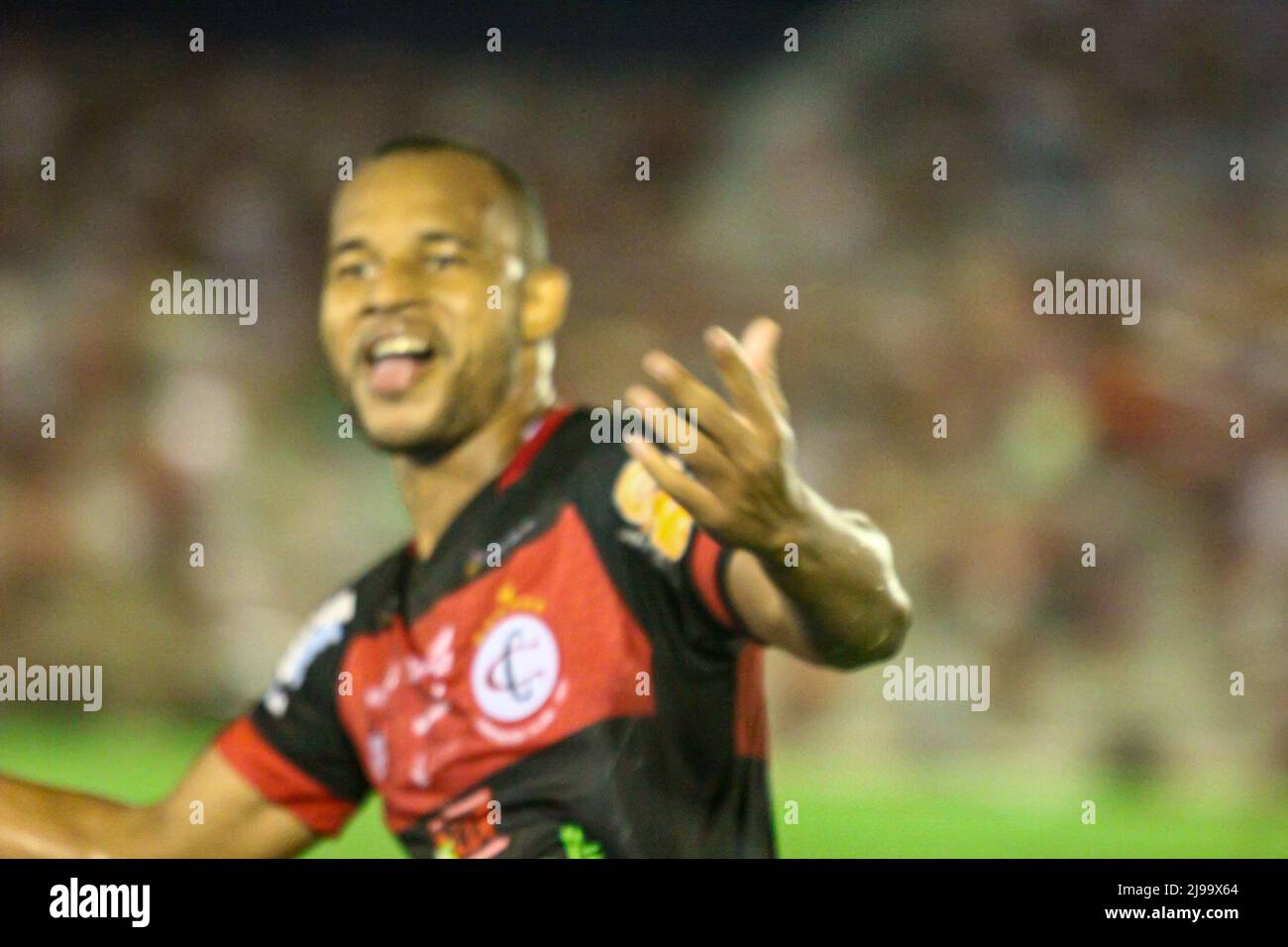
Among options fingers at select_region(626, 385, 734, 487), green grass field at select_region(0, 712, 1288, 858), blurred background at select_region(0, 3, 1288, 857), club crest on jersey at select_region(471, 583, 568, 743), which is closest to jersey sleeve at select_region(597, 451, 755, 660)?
club crest on jersey at select_region(471, 583, 568, 743)

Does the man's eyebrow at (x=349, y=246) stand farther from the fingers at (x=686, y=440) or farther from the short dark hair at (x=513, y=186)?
the fingers at (x=686, y=440)

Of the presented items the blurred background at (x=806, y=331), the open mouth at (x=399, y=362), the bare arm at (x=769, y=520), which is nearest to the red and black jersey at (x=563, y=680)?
the bare arm at (x=769, y=520)

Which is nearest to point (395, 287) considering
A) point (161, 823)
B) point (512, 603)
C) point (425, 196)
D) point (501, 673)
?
point (425, 196)

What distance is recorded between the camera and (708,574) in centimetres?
235

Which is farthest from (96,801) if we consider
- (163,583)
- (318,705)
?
(163,583)

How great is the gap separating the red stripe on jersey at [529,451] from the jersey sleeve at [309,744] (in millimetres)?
375

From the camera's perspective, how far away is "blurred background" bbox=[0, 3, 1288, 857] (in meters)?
5.31

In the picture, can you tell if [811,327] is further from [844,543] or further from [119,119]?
[844,543]

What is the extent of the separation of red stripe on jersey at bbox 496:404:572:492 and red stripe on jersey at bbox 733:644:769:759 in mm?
496

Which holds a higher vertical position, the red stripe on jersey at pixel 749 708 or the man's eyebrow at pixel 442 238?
the man's eyebrow at pixel 442 238

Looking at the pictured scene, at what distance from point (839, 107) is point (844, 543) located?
4.26 m

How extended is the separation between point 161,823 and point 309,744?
12.0 inches

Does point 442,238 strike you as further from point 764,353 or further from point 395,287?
point 764,353

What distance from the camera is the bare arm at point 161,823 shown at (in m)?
2.76
